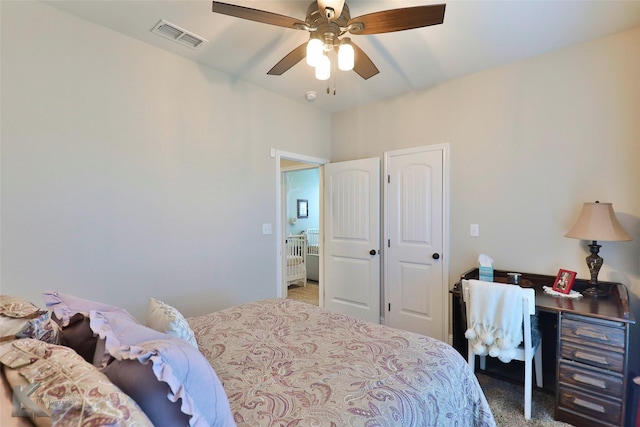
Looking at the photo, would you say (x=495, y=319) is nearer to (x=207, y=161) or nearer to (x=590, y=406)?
(x=590, y=406)

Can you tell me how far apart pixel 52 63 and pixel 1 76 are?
28 cm

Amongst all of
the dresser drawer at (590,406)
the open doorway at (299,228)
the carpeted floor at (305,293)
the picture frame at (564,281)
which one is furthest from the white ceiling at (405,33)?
the carpeted floor at (305,293)

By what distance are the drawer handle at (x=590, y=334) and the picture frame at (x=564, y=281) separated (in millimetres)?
405

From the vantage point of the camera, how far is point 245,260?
3.02 meters

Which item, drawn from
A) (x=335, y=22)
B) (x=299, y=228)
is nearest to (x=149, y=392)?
(x=335, y=22)

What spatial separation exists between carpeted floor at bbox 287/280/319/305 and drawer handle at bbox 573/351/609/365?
3.21 metres

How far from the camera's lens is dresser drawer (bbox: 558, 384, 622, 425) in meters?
1.78

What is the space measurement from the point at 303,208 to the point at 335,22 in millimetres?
5477

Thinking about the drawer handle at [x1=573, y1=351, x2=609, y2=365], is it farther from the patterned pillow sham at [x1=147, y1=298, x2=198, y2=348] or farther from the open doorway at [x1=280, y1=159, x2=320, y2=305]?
the open doorway at [x1=280, y1=159, x2=320, y2=305]

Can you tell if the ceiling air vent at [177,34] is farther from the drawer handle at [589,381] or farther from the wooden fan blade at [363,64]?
the drawer handle at [589,381]

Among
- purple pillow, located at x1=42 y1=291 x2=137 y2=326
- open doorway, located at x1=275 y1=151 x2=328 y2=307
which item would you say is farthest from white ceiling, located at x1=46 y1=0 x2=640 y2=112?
purple pillow, located at x1=42 y1=291 x2=137 y2=326

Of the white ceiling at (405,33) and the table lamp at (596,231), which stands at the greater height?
the white ceiling at (405,33)

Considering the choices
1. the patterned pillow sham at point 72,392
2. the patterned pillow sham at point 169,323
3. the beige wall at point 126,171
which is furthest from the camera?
the beige wall at point 126,171

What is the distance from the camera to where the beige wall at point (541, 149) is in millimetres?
2230
